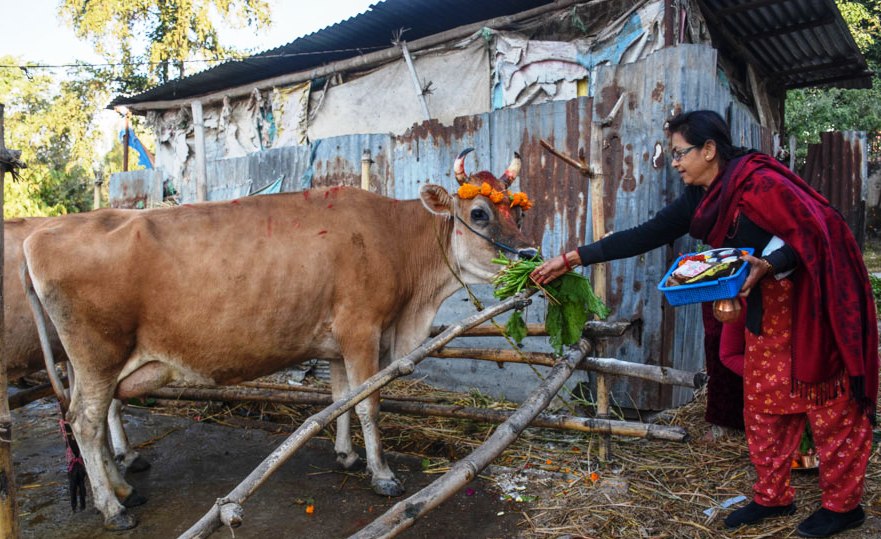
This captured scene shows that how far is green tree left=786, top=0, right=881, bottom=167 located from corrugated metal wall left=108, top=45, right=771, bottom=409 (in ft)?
41.2

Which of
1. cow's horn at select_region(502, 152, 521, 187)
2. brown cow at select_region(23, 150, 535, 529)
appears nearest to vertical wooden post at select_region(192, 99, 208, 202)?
brown cow at select_region(23, 150, 535, 529)

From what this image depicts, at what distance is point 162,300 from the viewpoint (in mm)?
3652

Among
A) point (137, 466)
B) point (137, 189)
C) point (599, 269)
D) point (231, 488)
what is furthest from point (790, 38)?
point (137, 189)

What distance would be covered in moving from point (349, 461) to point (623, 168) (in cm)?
295

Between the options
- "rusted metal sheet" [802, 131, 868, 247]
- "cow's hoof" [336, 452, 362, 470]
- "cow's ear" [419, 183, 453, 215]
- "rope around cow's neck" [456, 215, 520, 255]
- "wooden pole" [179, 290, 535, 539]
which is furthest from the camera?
"rusted metal sheet" [802, 131, 868, 247]

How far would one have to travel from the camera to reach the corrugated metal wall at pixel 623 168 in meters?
4.54

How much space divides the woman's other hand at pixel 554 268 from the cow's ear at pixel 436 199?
2.95 feet

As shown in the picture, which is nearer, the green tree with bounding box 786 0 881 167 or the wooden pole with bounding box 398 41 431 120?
the wooden pole with bounding box 398 41 431 120

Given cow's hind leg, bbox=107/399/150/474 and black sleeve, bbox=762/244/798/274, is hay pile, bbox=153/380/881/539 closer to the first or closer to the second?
cow's hind leg, bbox=107/399/150/474

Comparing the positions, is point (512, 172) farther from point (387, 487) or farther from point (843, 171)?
point (843, 171)

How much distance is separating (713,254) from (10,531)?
3.30 metres

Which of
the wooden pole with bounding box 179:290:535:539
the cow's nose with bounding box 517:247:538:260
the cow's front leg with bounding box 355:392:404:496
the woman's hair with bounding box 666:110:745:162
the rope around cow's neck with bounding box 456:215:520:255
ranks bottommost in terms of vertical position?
the cow's front leg with bounding box 355:392:404:496

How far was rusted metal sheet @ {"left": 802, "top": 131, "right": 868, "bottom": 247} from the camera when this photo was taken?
9664mm

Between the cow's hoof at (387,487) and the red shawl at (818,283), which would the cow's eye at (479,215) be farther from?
the cow's hoof at (387,487)
